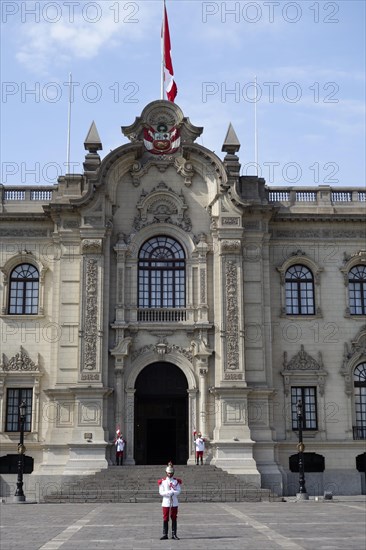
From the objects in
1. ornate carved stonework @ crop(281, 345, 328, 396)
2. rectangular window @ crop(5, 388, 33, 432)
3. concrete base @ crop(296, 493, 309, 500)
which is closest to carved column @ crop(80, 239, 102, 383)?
rectangular window @ crop(5, 388, 33, 432)

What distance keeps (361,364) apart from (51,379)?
14847 millimetres

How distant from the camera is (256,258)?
128 feet

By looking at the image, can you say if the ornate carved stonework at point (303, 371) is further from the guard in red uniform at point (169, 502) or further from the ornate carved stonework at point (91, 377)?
Result: the guard in red uniform at point (169, 502)

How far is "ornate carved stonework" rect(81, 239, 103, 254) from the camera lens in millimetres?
38062

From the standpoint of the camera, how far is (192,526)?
22.5 metres

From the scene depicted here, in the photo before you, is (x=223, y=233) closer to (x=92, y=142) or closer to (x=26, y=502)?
(x=92, y=142)

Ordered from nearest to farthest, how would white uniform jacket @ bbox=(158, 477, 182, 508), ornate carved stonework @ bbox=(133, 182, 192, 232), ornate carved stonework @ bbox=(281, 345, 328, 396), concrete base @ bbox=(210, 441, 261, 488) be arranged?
1. white uniform jacket @ bbox=(158, 477, 182, 508)
2. concrete base @ bbox=(210, 441, 261, 488)
3. ornate carved stonework @ bbox=(281, 345, 328, 396)
4. ornate carved stonework @ bbox=(133, 182, 192, 232)

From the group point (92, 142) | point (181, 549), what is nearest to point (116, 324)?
point (92, 142)

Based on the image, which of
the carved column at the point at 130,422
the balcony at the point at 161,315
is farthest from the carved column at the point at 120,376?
the balcony at the point at 161,315

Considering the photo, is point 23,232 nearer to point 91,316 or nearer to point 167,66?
point 91,316

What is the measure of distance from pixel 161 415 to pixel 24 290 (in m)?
8.95

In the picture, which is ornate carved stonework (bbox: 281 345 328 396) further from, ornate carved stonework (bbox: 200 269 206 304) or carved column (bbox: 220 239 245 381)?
ornate carved stonework (bbox: 200 269 206 304)

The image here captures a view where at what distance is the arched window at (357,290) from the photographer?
39812mm

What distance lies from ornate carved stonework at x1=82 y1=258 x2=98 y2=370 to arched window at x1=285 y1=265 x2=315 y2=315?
9414 millimetres
